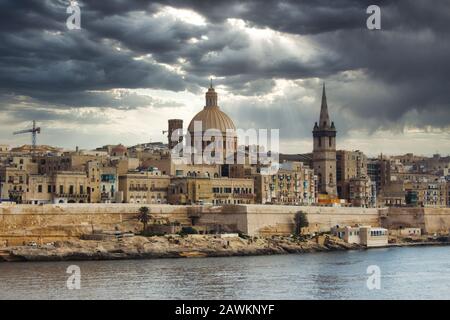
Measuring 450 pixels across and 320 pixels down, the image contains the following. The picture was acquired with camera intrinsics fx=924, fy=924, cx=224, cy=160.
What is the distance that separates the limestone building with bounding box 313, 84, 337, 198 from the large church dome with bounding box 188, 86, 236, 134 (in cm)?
1002

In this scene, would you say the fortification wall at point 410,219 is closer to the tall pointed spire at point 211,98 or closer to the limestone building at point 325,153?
the limestone building at point 325,153

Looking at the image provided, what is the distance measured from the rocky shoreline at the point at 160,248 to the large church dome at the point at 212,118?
28.6m

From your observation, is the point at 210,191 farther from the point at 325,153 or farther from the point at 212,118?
the point at 325,153

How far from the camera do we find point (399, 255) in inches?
2530

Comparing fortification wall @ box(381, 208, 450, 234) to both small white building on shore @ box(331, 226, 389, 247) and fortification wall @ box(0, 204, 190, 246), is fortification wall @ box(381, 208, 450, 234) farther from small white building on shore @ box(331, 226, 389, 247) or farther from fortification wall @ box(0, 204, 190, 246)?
fortification wall @ box(0, 204, 190, 246)

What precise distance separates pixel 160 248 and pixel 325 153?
141ft

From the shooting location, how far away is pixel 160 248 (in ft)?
196

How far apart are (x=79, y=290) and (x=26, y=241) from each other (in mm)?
20288

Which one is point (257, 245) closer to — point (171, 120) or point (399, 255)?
point (399, 255)

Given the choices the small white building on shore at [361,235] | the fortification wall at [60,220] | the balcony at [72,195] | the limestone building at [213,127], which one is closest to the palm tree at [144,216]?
the fortification wall at [60,220]

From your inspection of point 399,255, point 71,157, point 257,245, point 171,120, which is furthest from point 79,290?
point 171,120

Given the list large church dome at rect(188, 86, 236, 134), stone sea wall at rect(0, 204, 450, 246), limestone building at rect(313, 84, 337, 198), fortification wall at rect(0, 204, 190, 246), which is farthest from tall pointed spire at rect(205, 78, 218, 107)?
fortification wall at rect(0, 204, 190, 246)

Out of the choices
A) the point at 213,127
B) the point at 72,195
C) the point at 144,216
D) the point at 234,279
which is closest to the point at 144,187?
the point at 72,195

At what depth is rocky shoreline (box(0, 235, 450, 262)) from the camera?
55719 mm
